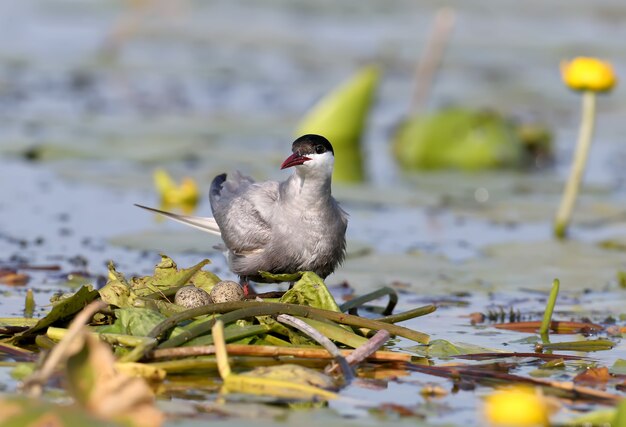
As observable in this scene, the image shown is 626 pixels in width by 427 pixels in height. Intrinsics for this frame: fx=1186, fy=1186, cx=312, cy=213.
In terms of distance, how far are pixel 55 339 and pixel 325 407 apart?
1.22 m

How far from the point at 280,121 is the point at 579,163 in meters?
5.20

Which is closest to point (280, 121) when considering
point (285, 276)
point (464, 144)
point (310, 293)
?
point (464, 144)

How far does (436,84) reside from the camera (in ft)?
53.6

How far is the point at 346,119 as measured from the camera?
1171 cm

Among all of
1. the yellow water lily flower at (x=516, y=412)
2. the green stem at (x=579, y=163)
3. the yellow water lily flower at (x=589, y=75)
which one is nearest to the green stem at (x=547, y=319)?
the yellow water lily flower at (x=516, y=412)

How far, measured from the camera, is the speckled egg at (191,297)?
5152 mm

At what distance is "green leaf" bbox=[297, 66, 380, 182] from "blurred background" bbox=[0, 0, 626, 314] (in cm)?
23

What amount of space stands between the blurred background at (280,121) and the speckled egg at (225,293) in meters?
1.46

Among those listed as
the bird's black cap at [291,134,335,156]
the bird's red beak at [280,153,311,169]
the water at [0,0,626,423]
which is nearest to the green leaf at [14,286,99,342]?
the water at [0,0,626,423]

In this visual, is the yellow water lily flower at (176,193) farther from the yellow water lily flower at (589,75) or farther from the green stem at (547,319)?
the green stem at (547,319)

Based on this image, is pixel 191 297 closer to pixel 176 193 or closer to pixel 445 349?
pixel 445 349

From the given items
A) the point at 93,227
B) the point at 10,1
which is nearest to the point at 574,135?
the point at 93,227

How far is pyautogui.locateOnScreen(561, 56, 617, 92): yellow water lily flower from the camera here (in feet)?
26.2

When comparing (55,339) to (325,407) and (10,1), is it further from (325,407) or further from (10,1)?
(10,1)
